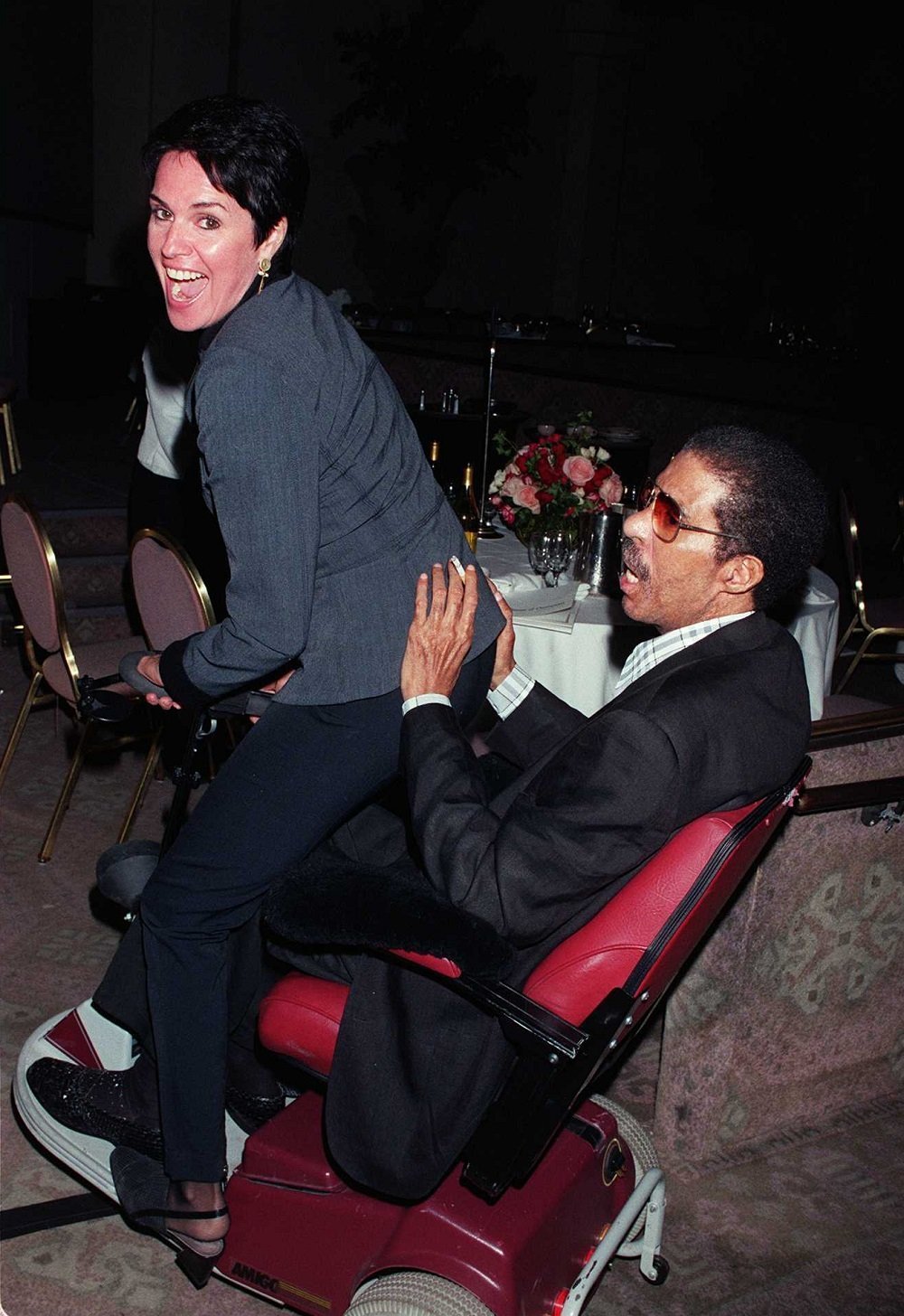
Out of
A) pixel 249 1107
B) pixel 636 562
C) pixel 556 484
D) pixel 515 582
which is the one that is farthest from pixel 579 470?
pixel 249 1107

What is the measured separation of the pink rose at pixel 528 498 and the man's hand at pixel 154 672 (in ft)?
5.37

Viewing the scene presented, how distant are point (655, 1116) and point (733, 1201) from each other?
0.62ft

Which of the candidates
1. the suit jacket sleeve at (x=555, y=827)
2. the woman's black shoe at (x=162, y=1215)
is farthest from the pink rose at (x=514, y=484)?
the woman's black shoe at (x=162, y=1215)

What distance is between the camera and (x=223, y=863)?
61.4 inches

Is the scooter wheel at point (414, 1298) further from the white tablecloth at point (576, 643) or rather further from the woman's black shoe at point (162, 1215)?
the white tablecloth at point (576, 643)

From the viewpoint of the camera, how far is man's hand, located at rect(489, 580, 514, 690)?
1756 mm

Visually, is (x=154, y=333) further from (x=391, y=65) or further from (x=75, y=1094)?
(x=391, y=65)

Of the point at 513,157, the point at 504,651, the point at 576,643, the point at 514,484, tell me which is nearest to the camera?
the point at 504,651

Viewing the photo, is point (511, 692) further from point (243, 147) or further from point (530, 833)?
point (243, 147)

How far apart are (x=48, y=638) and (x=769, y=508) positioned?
6.80 feet

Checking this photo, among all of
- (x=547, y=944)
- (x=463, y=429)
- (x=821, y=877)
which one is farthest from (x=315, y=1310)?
(x=463, y=429)

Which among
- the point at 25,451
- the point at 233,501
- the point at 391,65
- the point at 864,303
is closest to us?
the point at 233,501

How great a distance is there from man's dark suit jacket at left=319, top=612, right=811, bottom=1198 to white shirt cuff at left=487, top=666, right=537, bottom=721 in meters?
0.25

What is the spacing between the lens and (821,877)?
83.1 inches
